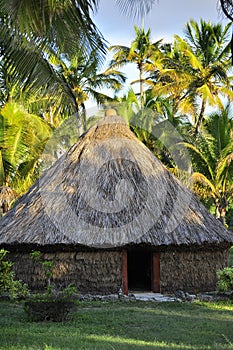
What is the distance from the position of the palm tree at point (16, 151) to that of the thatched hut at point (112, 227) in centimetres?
266

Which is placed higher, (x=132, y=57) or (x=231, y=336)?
(x=132, y=57)

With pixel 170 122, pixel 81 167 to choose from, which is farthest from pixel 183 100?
pixel 81 167

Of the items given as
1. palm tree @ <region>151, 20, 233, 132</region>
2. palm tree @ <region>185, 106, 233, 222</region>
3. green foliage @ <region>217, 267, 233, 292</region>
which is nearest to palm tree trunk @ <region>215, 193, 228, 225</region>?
palm tree @ <region>185, 106, 233, 222</region>

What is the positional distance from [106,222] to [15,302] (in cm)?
233

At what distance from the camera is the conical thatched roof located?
11.1m

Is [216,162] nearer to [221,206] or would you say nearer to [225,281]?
[221,206]

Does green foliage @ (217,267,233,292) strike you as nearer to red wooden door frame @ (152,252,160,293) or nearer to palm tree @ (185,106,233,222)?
red wooden door frame @ (152,252,160,293)

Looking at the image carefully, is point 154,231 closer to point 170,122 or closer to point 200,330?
point 200,330

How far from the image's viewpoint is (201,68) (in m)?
23.0

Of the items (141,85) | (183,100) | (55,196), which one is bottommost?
(55,196)

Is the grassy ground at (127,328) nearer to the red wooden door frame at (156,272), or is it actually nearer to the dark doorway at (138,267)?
the red wooden door frame at (156,272)

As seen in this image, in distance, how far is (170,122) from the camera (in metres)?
21.7

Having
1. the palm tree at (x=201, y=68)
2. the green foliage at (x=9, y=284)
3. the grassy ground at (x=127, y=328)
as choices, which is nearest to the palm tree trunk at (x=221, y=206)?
the palm tree at (x=201, y=68)

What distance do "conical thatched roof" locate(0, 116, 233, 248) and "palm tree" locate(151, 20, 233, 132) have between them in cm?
1048
